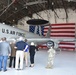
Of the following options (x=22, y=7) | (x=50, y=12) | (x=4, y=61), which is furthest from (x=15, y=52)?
(x=50, y=12)

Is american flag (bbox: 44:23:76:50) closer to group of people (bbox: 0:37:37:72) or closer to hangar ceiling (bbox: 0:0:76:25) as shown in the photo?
hangar ceiling (bbox: 0:0:76:25)

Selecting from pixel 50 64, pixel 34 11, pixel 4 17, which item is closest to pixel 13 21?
pixel 4 17

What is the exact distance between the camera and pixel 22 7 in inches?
933

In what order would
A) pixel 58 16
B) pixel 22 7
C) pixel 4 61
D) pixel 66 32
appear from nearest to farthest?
pixel 4 61 → pixel 66 32 → pixel 58 16 → pixel 22 7

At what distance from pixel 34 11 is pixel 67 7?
4005 mm

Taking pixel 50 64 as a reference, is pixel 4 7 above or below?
above

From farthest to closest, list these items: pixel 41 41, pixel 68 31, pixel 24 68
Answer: pixel 68 31, pixel 41 41, pixel 24 68

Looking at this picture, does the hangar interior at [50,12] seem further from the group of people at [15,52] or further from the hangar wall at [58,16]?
the group of people at [15,52]

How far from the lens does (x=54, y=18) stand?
23688mm

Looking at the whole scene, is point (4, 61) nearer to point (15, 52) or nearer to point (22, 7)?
point (15, 52)

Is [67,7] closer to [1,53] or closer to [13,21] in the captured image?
[13,21]

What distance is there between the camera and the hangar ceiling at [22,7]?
21422 mm

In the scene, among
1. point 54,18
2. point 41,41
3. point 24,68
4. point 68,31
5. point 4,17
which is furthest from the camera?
point 4,17

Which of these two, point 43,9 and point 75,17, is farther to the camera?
point 43,9
